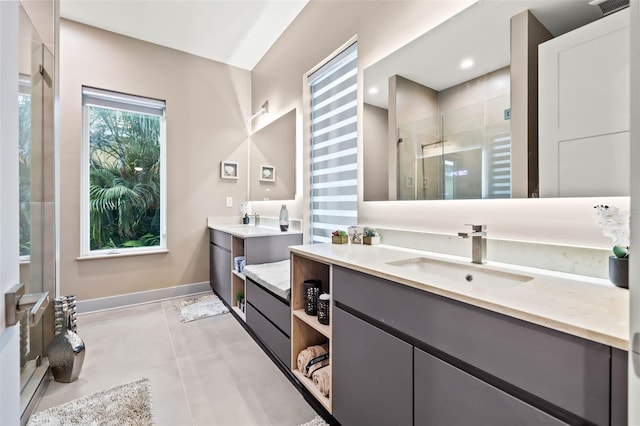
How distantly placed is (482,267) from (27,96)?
2.63m

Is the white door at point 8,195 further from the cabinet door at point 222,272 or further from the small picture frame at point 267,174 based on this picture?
the small picture frame at point 267,174

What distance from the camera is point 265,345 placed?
2.15 m

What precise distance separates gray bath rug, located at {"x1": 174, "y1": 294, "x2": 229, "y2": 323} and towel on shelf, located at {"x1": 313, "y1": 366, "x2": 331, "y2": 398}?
1682 mm

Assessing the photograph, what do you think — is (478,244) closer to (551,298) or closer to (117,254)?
(551,298)

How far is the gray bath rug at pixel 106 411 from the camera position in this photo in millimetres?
1479

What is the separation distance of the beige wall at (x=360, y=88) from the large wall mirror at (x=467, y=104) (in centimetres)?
7

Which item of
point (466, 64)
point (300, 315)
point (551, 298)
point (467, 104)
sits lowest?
point (300, 315)

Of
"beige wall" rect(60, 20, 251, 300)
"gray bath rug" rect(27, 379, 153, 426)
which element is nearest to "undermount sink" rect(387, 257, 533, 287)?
"gray bath rug" rect(27, 379, 153, 426)

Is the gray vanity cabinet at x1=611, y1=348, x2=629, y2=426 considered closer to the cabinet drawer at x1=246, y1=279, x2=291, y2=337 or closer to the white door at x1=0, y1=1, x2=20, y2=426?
the white door at x1=0, y1=1, x2=20, y2=426

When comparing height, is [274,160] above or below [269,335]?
above

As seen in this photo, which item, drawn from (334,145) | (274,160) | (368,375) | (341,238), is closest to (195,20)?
(274,160)

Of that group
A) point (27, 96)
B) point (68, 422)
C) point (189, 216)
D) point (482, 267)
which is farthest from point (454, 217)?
point (189, 216)

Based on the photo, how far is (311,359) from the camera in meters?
1.68

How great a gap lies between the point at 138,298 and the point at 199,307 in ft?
2.54
